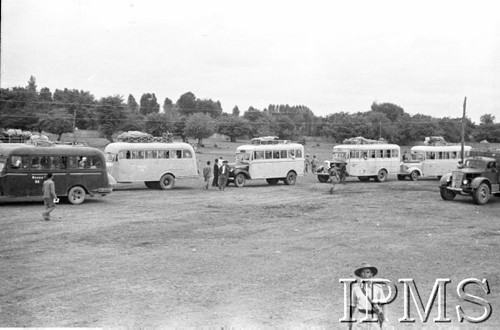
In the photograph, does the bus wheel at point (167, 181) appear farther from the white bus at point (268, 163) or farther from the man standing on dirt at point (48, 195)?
the man standing on dirt at point (48, 195)

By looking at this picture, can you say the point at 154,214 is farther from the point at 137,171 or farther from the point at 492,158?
the point at 492,158

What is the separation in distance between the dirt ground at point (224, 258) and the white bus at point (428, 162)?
1220 centimetres

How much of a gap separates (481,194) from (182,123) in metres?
50.1

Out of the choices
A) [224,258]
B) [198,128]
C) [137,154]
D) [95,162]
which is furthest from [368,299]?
[198,128]

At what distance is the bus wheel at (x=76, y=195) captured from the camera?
18984mm

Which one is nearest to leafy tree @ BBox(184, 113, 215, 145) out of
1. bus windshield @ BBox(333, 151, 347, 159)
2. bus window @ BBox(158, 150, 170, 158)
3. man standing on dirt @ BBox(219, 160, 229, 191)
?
bus windshield @ BBox(333, 151, 347, 159)

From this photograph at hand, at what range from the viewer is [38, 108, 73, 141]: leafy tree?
1953 inches

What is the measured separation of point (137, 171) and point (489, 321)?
1918 centimetres

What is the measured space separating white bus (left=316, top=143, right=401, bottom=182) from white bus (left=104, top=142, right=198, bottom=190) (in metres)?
8.38

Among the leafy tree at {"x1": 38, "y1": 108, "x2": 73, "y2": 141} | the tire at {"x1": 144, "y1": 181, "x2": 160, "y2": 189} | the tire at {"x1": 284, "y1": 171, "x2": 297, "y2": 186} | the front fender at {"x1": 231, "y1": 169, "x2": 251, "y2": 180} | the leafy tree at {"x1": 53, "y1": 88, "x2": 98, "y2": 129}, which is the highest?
the leafy tree at {"x1": 53, "y1": 88, "x2": 98, "y2": 129}

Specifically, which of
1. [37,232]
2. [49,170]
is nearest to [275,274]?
[37,232]

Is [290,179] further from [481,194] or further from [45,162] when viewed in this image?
[45,162]

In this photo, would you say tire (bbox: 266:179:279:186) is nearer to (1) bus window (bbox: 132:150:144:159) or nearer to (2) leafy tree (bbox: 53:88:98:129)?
(1) bus window (bbox: 132:150:144:159)

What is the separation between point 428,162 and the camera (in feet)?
110
